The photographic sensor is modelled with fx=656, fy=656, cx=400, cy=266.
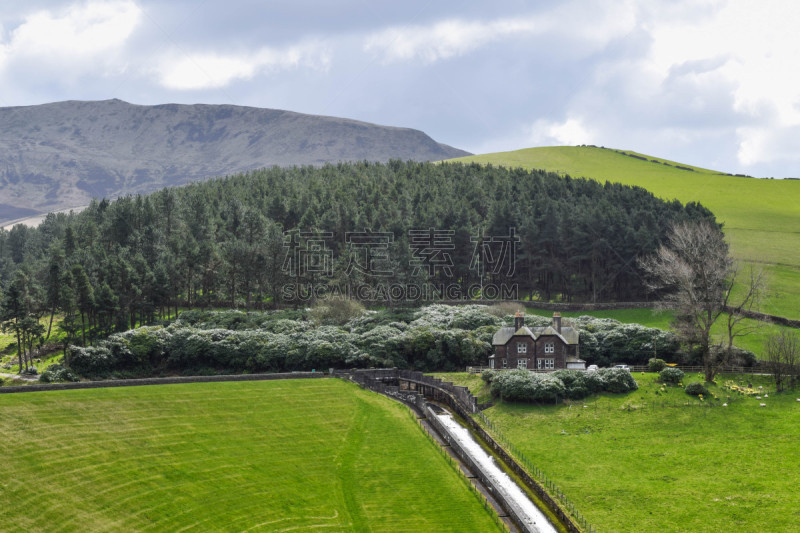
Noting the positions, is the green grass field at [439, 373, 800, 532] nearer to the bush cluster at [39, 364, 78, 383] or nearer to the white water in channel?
the white water in channel

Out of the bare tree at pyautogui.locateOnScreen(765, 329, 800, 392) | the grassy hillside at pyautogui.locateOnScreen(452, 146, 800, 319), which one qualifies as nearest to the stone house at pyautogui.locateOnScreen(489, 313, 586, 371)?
the bare tree at pyautogui.locateOnScreen(765, 329, 800, 392)

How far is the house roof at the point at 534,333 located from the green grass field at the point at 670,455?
1197 cm

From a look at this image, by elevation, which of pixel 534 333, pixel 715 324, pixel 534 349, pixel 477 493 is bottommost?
pixel 477 493

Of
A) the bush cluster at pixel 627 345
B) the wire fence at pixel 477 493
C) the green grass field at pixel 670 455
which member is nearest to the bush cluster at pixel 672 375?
the green grass field at pixel 670 455

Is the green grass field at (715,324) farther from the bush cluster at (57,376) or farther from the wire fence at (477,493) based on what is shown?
the bush cluster at (57,376)

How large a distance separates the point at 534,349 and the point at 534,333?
87.0 inches

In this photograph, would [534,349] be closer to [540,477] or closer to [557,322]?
[557,322]

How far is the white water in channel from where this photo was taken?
43.2 metres

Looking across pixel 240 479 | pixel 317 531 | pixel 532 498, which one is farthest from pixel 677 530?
pixel 240 479

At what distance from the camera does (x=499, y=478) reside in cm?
5072

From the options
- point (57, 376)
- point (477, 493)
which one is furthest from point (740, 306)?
point (57, 376)

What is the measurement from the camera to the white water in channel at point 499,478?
43188 millimetres

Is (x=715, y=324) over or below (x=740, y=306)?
below

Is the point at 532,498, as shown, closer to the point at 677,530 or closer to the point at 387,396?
the point at 677,530
